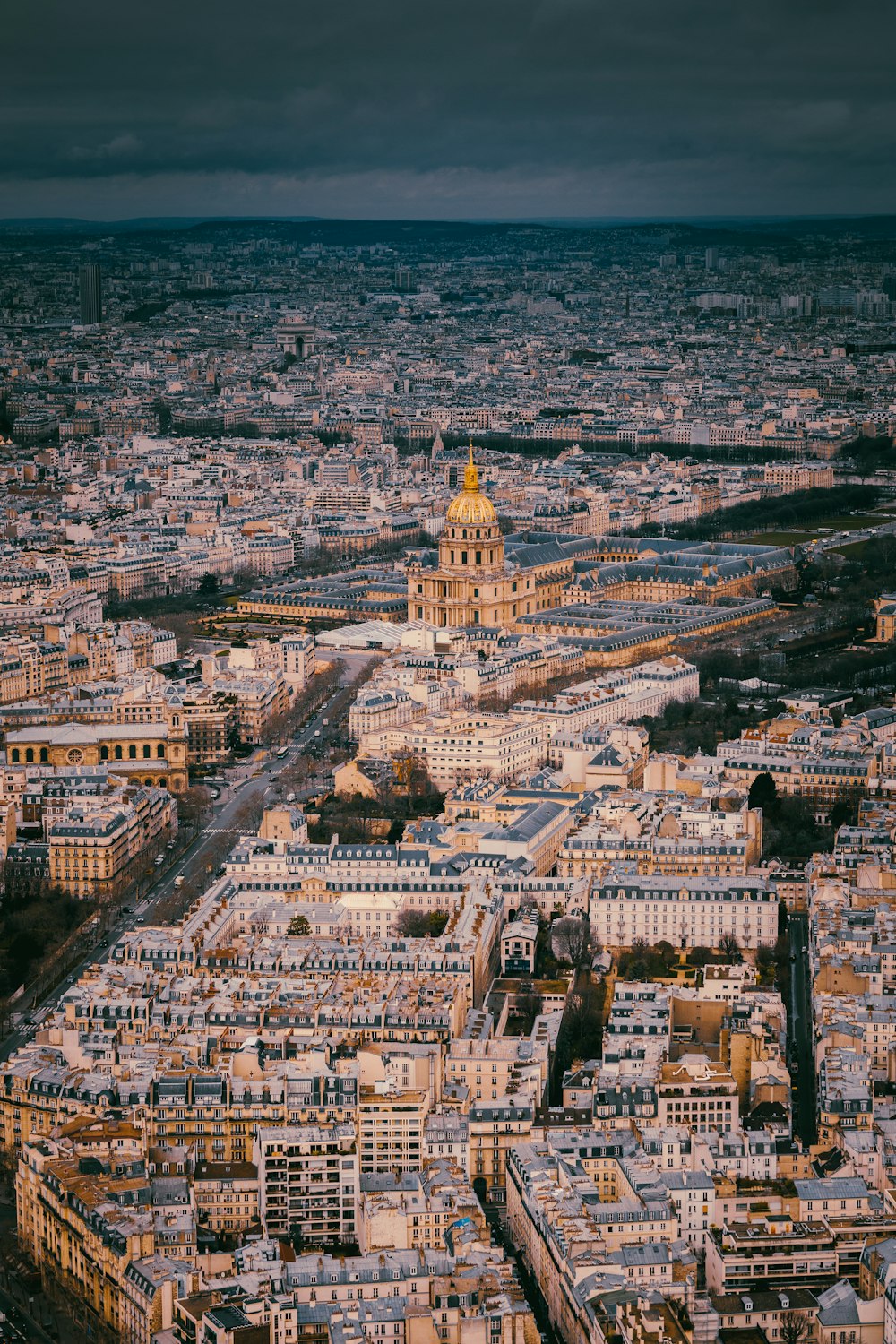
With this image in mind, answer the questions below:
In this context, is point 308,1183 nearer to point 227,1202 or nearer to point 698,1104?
point 227,1202

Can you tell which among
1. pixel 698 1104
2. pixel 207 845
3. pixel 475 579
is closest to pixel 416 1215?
pixel 698 1104

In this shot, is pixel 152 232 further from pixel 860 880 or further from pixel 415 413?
pixel 860 880

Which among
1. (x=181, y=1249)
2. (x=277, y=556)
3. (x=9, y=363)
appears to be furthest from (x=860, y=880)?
(x=9, y=363)

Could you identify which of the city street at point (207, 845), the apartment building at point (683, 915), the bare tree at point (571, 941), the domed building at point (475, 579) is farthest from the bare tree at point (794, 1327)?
the domed building at point (475, 579)

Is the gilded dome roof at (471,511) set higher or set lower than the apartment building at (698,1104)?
higher

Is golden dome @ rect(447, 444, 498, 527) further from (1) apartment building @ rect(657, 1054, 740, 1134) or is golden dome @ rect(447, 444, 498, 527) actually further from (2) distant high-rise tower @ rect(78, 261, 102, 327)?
(2) distant high-rise tower @ rect(78, 261, 102, 327)

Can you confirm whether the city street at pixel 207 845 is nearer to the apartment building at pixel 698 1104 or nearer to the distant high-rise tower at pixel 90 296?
the apartment building at pixel 698 1104
